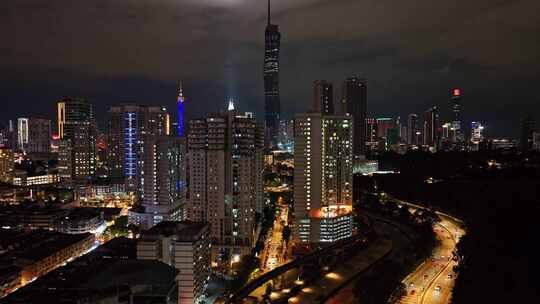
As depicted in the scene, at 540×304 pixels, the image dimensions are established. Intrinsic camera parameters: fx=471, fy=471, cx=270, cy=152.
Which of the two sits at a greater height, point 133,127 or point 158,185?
point 133,127

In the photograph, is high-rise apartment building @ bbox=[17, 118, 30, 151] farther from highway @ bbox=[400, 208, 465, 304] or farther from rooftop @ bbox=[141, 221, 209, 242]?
highway @ bbox=[400, 208, 465, 304]

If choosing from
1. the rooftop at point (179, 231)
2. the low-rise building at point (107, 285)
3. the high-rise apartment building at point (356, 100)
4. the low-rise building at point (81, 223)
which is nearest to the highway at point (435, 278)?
the rooftop at point (179, 231)

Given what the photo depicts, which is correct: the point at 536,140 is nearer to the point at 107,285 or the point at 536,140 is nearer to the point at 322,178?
the point at 322,178

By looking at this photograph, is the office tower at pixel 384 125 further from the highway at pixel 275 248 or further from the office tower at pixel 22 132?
the office tower at pixel 22 132

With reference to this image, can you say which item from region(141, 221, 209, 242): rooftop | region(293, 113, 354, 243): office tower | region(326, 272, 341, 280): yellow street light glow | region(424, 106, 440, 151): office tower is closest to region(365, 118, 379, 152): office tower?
region(424, 106, 440, 151): office tower

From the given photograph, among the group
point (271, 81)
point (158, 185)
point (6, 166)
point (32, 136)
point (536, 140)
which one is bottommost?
point (158, 185)

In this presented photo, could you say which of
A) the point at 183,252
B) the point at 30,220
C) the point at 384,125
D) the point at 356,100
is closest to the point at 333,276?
the point at 183,252

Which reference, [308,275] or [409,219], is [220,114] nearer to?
[308,275]
